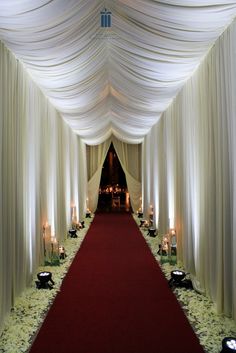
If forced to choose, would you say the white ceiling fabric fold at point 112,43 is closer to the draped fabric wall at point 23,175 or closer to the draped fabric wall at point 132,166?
the draped fabric wall at point 23,175

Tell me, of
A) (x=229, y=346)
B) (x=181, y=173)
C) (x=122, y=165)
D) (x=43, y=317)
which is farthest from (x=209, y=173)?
(x=122, y=165)

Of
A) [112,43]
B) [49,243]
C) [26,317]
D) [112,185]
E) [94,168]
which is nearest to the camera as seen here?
[26,317]

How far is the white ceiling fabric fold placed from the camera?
2246 millimetres

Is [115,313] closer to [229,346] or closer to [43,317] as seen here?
[43,317]

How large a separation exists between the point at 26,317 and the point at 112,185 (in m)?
8.94

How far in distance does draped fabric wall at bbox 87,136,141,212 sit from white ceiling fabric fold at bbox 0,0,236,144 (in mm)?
5920

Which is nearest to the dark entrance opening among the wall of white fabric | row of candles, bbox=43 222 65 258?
the wall of white fabric

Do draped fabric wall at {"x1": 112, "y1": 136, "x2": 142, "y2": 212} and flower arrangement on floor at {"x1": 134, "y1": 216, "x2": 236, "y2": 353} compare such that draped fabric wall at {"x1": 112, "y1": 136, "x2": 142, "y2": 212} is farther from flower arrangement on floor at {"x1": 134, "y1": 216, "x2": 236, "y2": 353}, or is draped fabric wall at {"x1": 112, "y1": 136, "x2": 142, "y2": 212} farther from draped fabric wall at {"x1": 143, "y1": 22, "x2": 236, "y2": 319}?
flower arrangement on floor at {"x1": 134, "y1": 216, "x2": 236, "y2": 353}

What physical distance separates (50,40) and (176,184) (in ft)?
9.55

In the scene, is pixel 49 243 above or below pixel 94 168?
below

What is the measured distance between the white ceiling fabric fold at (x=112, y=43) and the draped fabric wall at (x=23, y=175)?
0.89ft

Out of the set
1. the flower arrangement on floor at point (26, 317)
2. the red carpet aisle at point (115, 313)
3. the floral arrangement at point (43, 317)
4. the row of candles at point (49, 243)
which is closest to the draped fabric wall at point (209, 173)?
the floral arrangement at point (43, 317)

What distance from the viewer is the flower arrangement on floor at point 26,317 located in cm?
244

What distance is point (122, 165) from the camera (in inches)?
424
